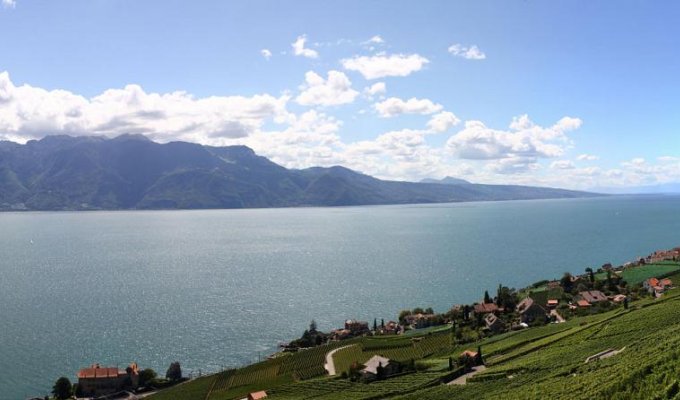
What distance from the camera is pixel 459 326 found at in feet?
316

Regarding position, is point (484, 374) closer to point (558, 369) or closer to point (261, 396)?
point (558, 369)

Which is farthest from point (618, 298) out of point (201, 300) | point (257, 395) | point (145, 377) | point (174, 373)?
point (201, 300)

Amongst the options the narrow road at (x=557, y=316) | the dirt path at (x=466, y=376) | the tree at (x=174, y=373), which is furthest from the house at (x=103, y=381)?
the narrow road at (x=557, y=316)

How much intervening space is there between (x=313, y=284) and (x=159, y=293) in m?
43.5

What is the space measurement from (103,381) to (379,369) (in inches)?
1660

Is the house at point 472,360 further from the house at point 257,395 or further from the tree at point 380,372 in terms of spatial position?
the house at point 257,395

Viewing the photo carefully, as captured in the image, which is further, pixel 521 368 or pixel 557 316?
pixel 557 316

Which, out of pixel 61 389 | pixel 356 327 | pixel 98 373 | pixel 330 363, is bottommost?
pixel 330 363

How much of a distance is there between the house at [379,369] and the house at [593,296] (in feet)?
165

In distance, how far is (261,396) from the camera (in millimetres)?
67688

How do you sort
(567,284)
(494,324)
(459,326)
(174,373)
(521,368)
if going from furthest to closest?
(567,284), (459,326), (494,324), (174,373), (521,368)

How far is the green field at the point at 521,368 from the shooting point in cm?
3203

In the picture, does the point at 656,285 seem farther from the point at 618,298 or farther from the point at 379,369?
the point at 379,369

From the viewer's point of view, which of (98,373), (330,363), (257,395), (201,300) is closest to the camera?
(257,395)
